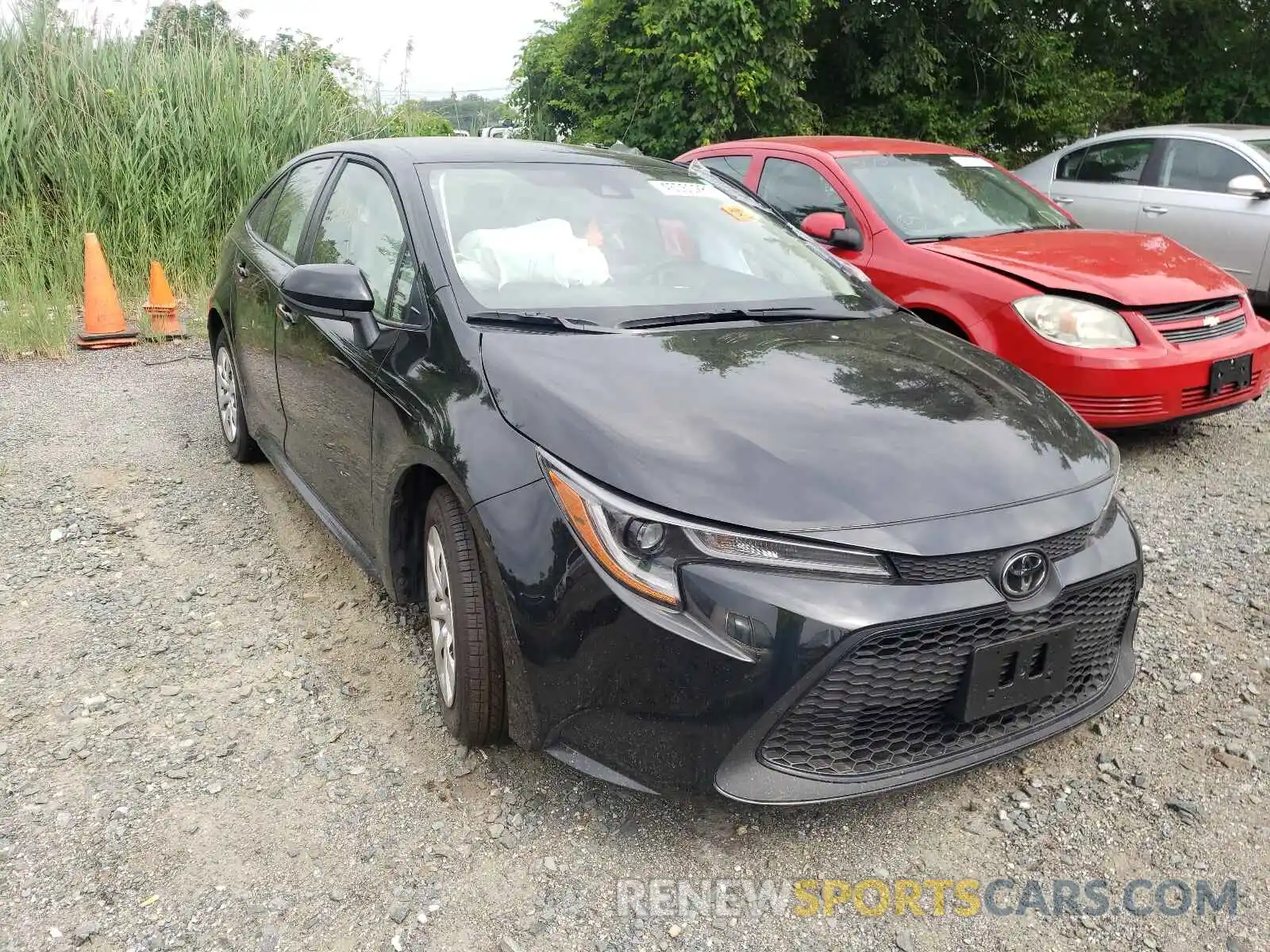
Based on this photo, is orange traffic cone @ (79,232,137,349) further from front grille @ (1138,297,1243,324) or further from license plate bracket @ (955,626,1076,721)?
license plate bracket @ (955,626,1076,721)

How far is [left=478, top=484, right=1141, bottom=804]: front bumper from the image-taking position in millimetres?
2023

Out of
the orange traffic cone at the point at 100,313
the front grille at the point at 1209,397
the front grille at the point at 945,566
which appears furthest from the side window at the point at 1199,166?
the orange traffic cone at the point at 100,313

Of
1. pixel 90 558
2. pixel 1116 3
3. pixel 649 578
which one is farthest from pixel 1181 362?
pixel 1116 3

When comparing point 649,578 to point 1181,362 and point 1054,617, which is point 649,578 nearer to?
point 1054,617

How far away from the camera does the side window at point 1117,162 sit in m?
7.96

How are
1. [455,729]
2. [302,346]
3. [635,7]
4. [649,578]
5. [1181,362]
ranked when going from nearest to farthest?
1. [649,578]
2. [455,729]
3. [302,346]
4. [1181,362]
5. [635,7]

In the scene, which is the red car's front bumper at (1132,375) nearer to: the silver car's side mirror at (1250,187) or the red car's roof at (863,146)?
the red car's roof at (863,146)

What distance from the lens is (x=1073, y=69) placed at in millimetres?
13508

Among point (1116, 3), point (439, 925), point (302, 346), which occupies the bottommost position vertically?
point (439, 925)

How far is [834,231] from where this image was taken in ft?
17.6

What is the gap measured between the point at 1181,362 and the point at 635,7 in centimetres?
1009

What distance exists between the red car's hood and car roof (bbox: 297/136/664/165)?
197cm

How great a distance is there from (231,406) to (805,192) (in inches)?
129

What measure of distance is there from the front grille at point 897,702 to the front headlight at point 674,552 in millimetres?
158
